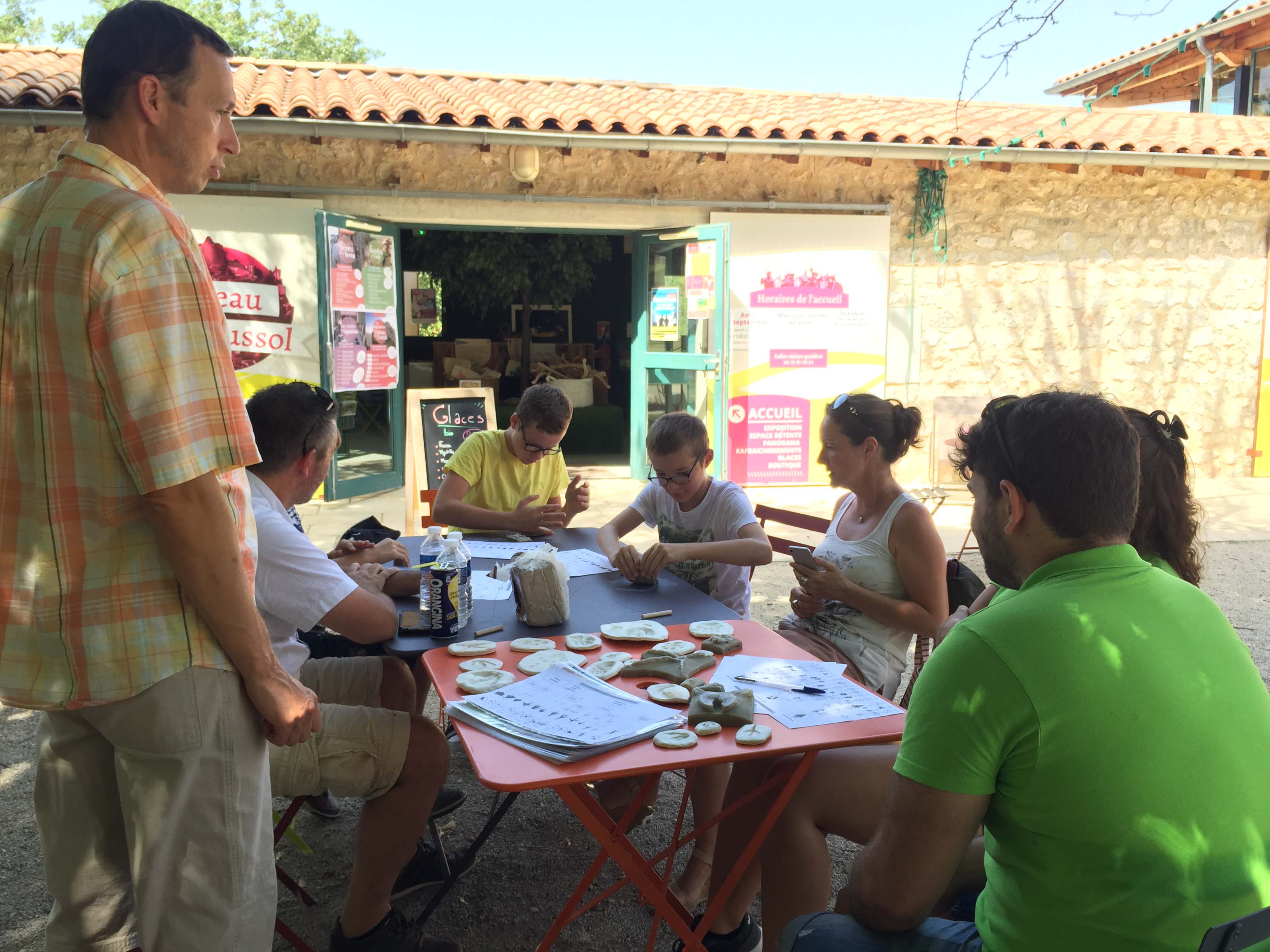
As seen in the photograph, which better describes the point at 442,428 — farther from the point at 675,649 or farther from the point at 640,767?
the point at 640,767

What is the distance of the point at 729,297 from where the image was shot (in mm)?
7984

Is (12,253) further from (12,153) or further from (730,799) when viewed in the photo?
(12,153)

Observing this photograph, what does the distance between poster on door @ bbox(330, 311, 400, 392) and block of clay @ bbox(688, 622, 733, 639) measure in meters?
5.57

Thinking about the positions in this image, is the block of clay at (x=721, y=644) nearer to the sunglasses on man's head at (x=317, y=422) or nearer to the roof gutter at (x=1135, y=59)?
the sunglasses on man's head at (x=317, y=422)

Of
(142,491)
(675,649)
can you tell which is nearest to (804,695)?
(675,649)

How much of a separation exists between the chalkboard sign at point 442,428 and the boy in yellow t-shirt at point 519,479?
2.12 m

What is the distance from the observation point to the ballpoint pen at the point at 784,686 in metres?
2.02

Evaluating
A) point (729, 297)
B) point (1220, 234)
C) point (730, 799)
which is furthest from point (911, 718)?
point (1220, 234)

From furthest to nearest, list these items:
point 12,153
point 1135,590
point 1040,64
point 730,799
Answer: point 12,153, point 1040,64, point 730,799, point 1135,590

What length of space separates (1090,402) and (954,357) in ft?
24.9

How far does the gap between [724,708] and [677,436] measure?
135 centimetres

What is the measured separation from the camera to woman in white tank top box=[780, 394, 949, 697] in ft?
8.73

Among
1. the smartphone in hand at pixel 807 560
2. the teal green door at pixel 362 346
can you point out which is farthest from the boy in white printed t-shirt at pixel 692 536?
the teal green door at pixel 362 346

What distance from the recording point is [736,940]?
2.22 meters
